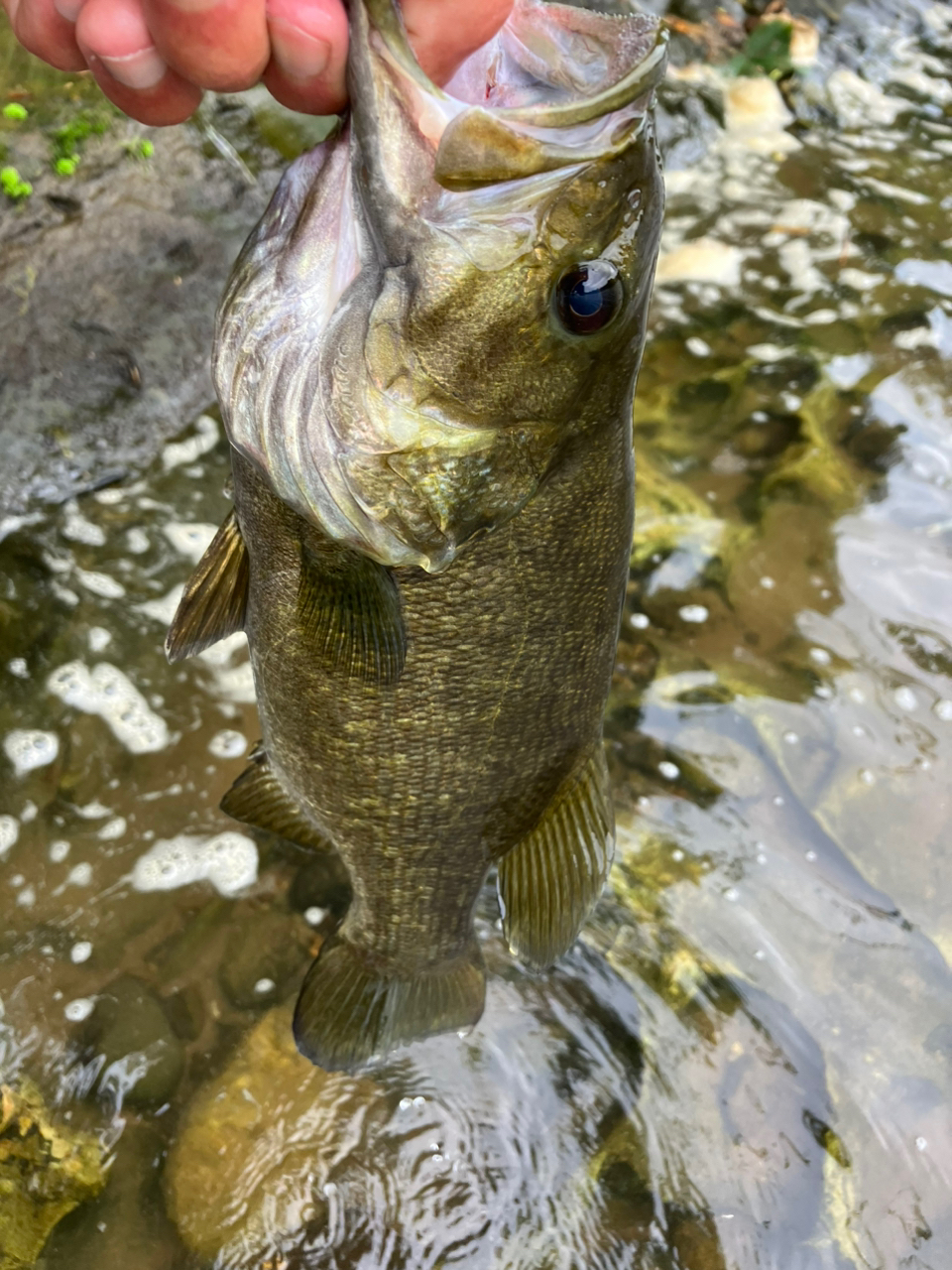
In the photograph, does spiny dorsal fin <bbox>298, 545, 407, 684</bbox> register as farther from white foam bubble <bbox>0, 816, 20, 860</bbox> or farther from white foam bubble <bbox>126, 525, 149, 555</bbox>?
white foam bubble <bbox>126, 525, 149, 555</bbox>

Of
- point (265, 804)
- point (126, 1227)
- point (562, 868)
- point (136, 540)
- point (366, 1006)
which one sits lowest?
point (126, 1227)

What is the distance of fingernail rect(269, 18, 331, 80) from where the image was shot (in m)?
1.10

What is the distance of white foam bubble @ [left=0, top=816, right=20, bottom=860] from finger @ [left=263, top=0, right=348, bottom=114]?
2233mm

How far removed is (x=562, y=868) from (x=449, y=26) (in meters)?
1.41

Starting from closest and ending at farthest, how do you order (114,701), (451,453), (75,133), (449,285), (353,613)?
(449,285), (451,453), (353,613), (114,701), (75,133)

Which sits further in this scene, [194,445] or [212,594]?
[194,445]

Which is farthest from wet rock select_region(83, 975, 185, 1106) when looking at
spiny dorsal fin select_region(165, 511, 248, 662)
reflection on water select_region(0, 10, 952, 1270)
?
spiny dorsal fin select_region(165, 511, 248, 662)

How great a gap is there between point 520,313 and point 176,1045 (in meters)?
2.15

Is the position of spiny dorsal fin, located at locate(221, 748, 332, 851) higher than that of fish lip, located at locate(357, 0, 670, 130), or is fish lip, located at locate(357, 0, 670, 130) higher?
fish lip, located at locate(357, 0, 670, 130)

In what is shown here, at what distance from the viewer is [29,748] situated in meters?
2.85

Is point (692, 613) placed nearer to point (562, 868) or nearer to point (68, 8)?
point (562, 868)

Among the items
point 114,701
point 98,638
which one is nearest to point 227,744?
point 114,701

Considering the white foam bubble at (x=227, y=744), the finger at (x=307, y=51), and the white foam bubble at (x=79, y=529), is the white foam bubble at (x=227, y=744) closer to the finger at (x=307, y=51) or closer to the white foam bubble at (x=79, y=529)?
the white foam bubble at (x=79, y=529)

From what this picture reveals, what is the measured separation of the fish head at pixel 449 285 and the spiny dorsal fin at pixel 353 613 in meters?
0.09
